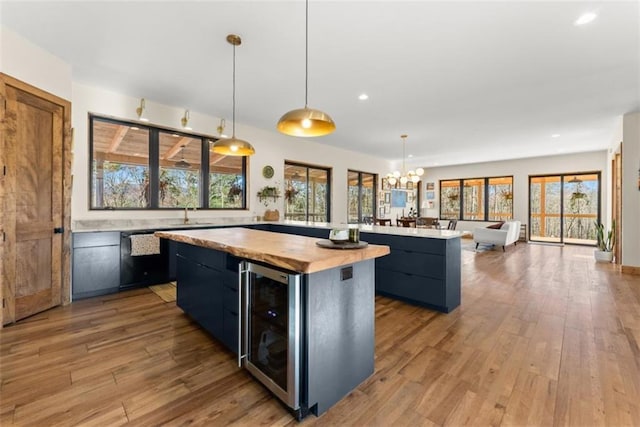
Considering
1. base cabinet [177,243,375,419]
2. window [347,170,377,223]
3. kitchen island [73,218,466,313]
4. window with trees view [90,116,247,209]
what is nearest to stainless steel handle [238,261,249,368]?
base cabinet [177,243,375,419]

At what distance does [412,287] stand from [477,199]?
8436mm

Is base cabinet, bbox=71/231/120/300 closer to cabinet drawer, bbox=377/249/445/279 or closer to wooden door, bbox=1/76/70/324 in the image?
wooden door, bbox=1/76/70/324

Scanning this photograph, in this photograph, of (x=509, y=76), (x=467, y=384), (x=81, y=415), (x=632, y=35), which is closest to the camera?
(x=81, y=415)

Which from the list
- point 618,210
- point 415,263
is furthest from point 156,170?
point 618,210

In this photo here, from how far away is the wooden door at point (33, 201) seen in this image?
281 cm

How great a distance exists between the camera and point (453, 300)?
10.7ft

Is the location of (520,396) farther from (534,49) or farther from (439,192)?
(439,192)

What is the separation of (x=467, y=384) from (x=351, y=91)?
3.64 m

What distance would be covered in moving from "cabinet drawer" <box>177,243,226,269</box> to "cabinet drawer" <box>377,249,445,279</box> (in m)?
2.09

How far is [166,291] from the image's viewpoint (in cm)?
391

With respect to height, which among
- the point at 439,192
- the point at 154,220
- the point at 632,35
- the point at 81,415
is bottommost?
the point at 81,415

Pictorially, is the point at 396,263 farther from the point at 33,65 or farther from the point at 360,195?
the point at 360,195

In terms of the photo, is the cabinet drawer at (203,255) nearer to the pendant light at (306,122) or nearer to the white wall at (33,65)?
the pendant light at (306,122)

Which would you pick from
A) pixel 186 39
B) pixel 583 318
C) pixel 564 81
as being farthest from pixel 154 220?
pixel 564 81
